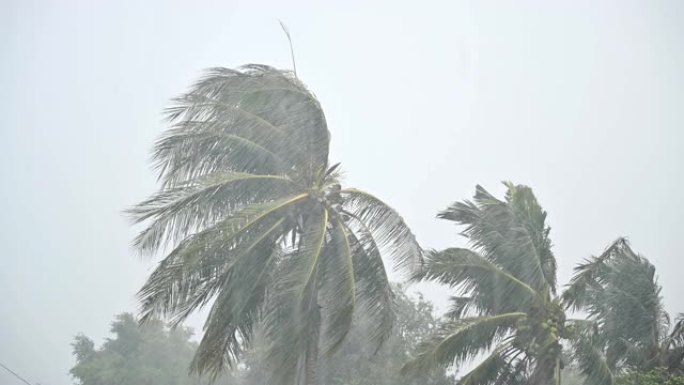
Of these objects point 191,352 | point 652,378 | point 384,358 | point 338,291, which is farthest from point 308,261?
point 191,352

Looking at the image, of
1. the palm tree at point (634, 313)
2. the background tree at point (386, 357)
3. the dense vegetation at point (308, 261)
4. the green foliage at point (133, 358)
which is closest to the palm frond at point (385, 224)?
the dense vegetation at point (308, 261)

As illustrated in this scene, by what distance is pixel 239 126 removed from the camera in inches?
593

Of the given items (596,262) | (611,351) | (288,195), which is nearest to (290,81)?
(288,195)

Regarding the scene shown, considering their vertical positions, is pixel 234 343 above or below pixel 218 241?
below

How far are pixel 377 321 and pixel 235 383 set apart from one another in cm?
3056

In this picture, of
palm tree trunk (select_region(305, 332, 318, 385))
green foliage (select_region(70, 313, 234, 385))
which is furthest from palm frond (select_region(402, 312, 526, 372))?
green foliage (select_region(70, 313, 234, 385))

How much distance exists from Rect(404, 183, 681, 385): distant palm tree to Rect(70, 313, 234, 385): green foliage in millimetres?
29749

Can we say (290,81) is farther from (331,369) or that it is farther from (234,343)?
(331,369)

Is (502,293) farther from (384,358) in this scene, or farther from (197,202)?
(384,358)

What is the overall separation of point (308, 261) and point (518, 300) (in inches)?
194

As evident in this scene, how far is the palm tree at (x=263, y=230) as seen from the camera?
13.6 m

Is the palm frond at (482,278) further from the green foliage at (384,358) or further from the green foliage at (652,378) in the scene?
the green foliage at (384,358)

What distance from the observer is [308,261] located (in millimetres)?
13672

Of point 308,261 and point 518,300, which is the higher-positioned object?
point 518,300
